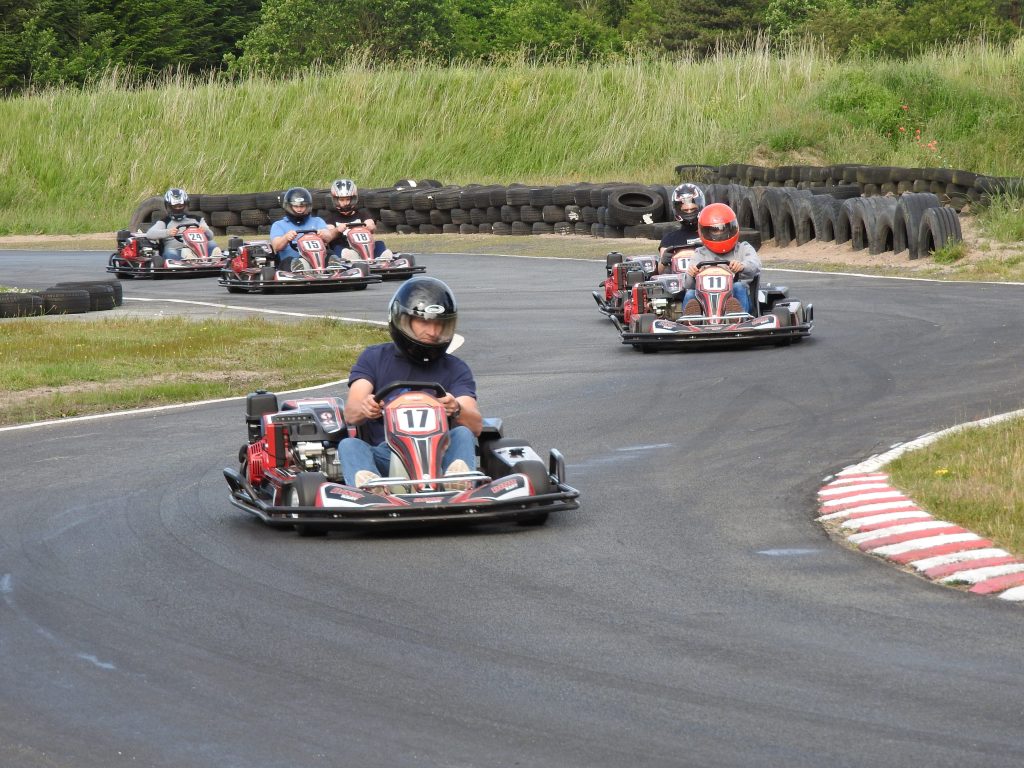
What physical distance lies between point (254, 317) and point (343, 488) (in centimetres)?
1062

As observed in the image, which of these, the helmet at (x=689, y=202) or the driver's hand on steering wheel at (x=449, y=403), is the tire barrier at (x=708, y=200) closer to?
the helmet at (x=689, y=202)

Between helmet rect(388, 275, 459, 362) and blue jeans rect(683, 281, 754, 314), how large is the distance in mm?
6491

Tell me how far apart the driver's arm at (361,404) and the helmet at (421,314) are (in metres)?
0.26

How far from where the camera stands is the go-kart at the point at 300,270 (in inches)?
809

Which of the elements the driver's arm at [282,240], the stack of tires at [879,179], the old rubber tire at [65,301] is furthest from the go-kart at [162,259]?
the stack of tires at [879,179]

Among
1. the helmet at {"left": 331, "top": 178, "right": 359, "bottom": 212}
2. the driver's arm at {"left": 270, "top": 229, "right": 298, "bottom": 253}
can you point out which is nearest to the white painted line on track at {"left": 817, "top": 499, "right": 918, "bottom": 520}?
the driver's arm at {"left": 270, "top": 229, "right": 298, "bottom": 253}

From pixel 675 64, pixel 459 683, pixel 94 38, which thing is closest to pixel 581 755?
pixel 459 683

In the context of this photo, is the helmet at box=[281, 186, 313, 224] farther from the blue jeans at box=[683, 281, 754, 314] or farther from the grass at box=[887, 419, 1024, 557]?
the grass at box=[887, 419, 1024, 557]

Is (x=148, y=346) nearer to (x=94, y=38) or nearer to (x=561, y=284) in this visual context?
(x=561, y=284)

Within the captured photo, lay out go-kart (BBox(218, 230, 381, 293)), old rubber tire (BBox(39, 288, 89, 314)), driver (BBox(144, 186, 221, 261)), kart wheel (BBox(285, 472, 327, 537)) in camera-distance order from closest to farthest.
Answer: kart wheel (BBox(285, 472, 327, 537)) → old rubber tire (BBox(39, 288, 89, 314)) → go-kart (BBox(218, 230, 381, 293)) → driver (BBox(144, 186, 221, 261))

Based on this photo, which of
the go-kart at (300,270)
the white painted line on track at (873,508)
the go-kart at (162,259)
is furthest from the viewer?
the go-kart at (162,259)

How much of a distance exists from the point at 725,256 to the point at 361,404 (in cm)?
728

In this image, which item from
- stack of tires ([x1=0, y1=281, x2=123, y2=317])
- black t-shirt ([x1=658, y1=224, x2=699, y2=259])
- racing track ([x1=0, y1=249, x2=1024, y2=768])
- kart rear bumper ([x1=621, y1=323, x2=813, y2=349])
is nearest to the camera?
racing track ([x1=0, y1=249, x2=1024, y2=768])

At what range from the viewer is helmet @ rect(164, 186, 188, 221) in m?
23.9
